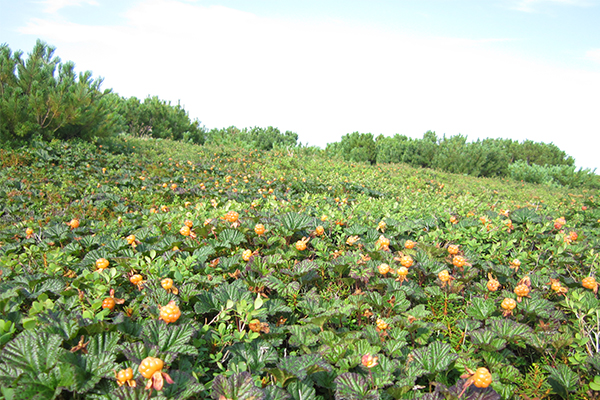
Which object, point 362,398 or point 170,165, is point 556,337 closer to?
point 362,398

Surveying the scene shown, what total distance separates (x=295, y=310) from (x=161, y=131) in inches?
647

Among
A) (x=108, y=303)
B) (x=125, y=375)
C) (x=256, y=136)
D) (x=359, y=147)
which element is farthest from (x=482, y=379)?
(x=256, y=136)

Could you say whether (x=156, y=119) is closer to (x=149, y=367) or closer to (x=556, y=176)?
(x=149, y=367)

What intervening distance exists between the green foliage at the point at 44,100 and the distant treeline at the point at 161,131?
20mm

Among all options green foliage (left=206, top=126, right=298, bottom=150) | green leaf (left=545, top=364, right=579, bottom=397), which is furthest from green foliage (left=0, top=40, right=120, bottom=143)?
green leaf (left=545, top=364, right=579, bottom=397)

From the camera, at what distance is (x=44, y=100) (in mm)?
8906

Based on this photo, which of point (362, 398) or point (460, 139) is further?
point (460, 139)

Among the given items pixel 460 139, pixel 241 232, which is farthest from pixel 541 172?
pixel 241 232

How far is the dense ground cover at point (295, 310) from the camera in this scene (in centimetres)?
154

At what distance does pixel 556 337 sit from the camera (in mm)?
2172

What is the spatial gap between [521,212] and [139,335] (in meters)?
4.59

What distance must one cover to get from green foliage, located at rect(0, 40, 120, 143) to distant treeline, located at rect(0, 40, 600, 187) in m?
0.02

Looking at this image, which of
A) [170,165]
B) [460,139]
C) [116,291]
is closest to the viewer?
[116,291]

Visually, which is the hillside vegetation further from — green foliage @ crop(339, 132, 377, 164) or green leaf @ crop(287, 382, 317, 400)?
green foliage @ crop(339, 132, 377, 164)
